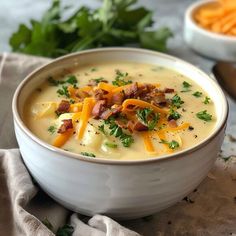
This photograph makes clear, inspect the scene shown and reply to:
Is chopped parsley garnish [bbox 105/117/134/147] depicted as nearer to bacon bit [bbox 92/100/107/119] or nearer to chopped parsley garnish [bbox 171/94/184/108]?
bacon bit [bbox 92/100/107/119]

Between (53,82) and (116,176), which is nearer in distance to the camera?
(116,176)

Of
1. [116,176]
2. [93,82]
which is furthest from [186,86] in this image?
[116,176]

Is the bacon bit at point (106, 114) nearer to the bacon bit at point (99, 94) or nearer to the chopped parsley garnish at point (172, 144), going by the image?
the bacon bit at point (99, 94)

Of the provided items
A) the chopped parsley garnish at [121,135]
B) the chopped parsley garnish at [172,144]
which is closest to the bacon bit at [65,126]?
the chopped parsley garnish at [121,135]

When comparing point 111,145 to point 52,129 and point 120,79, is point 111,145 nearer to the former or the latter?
point 52,129

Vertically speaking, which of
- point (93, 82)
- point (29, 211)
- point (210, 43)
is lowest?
point (210, 43)

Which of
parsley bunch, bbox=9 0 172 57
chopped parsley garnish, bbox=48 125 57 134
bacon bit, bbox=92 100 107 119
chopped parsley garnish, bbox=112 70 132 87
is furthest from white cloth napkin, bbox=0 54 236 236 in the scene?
parsley bunch, bbox=9 0 172 57
